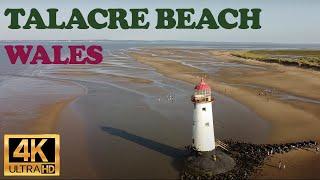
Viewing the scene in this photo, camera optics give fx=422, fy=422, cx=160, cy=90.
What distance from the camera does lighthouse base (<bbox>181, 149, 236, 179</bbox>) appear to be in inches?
684

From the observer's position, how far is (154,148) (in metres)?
21.1

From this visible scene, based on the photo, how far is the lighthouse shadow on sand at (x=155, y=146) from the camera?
19.4 m

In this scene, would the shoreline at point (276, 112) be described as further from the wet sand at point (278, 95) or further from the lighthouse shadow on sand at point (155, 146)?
the lighthouse shadow on sand at point (155, 146)

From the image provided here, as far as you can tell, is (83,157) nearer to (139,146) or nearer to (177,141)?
(139,146)

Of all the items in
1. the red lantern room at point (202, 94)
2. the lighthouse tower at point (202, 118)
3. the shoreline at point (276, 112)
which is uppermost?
the red lantern room at point (202, 94)

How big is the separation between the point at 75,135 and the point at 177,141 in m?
5.83

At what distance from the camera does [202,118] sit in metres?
16.5

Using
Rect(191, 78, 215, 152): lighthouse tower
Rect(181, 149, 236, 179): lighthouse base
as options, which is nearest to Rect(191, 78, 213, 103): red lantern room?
Rect(191, 78, 215, 152): lighthouse tower

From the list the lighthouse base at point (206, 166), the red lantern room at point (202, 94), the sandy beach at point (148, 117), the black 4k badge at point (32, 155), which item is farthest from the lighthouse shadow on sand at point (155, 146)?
the black 4k badge at point (32, 155)

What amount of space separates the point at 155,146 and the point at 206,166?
15.1 feet

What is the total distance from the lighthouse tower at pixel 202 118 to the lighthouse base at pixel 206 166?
0.37m

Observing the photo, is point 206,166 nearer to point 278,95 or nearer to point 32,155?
point 32,155

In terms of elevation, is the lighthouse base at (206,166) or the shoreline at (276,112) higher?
the shoreline at (276,112)

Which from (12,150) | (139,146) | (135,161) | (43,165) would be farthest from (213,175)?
(12,150)
